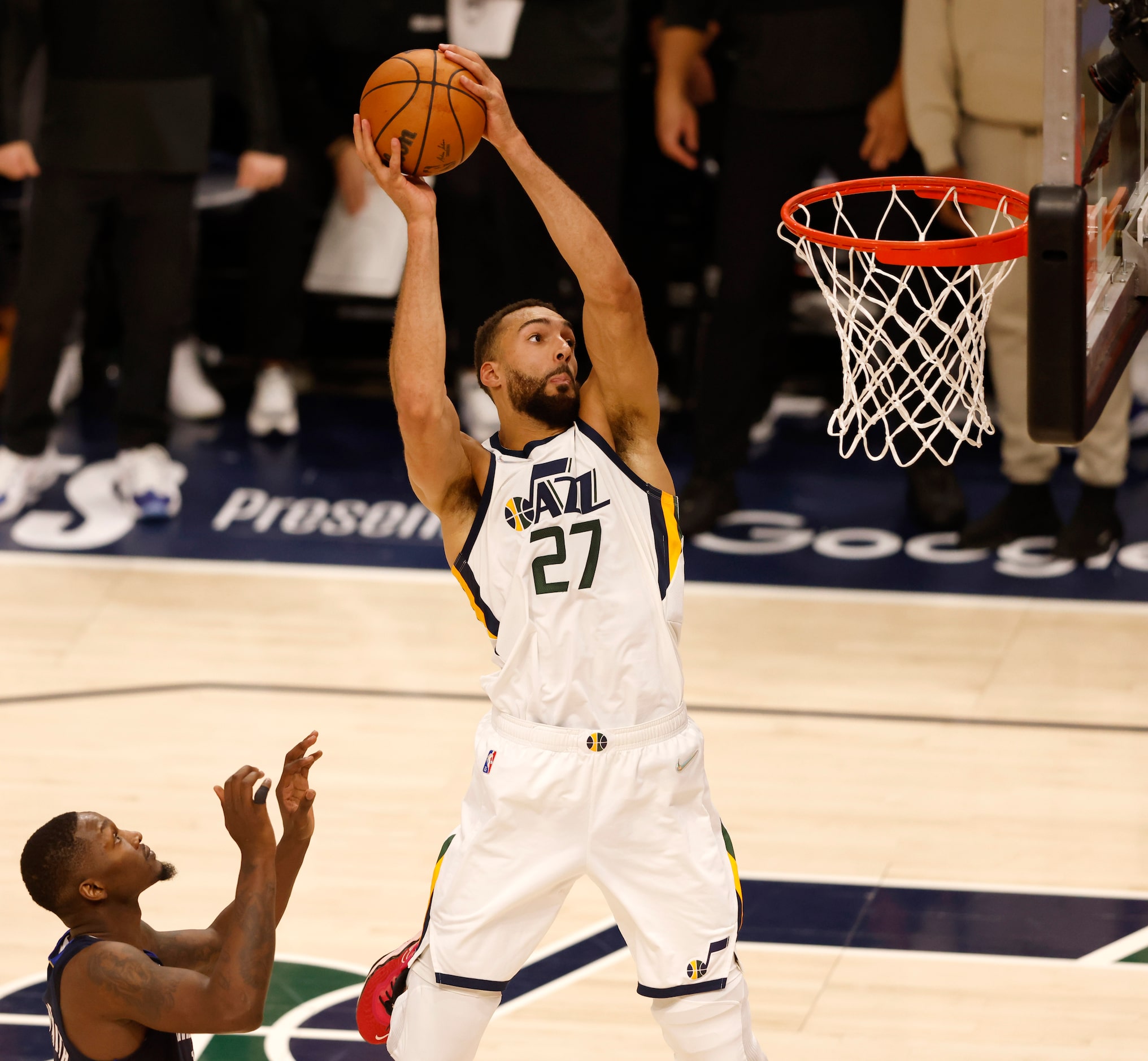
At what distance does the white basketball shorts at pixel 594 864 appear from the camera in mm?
3729

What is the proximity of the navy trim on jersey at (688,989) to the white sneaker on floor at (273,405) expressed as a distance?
232 inches

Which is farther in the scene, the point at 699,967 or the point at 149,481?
the point at 149,481

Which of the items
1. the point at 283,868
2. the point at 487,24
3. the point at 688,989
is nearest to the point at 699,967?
the point at 688,989

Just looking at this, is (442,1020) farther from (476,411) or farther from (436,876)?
(476,411)

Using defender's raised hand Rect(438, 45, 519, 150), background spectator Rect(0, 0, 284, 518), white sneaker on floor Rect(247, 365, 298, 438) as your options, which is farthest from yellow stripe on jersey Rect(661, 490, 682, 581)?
white sneaker on floor Rect(247, 365, 298, 438)

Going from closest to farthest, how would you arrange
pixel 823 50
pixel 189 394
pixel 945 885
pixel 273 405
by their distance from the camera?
pixel 945 885
pixel 823 50
pixel 273 405
pixel 189 394

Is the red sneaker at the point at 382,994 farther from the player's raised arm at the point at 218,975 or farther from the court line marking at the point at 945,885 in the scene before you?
the court line marking at the point at 945,885

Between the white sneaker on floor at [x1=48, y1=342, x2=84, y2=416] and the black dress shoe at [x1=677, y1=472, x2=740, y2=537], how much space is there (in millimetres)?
3134

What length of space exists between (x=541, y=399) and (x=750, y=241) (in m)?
4.13

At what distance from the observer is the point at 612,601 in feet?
12.6

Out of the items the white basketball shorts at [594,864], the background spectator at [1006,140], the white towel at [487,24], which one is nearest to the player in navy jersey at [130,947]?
the white basketball shorts at [594,864]

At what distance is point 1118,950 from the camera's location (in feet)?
16.0

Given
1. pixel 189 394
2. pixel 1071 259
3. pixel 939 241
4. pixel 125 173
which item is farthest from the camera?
pixel 189 394

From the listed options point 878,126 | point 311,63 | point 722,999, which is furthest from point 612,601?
point 311,63
